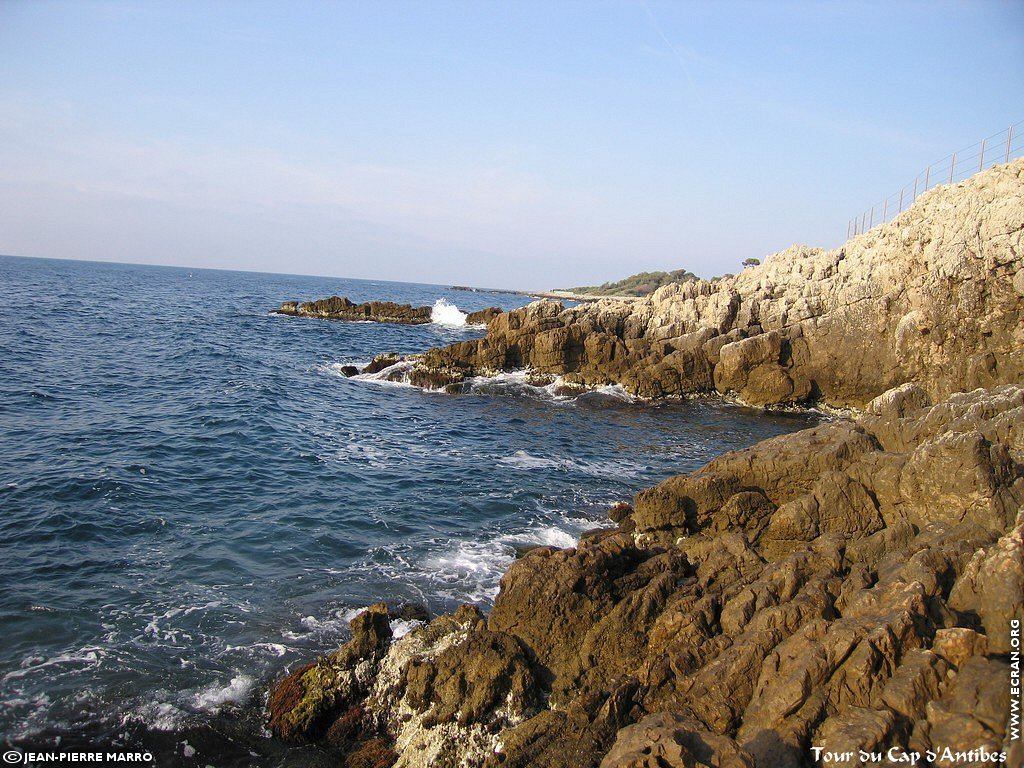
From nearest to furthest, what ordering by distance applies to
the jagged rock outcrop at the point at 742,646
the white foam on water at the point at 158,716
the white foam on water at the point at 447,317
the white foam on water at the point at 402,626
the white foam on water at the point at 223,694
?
1. the jagged rock outcrop at the point at 742,646
2. the white foam on water at the point at 158,716
3. the white foam on water at the point at 223,694
4. the white foam on water at the point at 402,626
5. the white foam on water at the point at 447,317

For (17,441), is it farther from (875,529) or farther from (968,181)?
(968,181)

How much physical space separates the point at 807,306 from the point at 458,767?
1170 inches

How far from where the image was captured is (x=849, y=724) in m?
6.22

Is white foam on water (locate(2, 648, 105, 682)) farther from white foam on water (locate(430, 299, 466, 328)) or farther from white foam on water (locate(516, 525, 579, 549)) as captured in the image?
white foam on water (locate(430, 299, 466, 328))

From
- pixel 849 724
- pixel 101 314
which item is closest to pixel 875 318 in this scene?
pixel 849 724

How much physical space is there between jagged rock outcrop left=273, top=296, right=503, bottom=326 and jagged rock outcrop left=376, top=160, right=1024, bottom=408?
32675mm

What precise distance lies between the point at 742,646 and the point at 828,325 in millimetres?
26077

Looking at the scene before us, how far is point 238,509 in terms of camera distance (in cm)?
1628

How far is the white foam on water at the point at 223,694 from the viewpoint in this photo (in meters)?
9.12

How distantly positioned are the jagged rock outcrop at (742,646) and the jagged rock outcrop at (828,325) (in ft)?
40.1

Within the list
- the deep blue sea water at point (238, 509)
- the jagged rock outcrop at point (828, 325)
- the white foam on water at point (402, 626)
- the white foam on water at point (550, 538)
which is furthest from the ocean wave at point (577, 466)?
the white foam on water at point (402, 626)

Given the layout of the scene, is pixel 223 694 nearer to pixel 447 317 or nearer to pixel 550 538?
pixel 550 538

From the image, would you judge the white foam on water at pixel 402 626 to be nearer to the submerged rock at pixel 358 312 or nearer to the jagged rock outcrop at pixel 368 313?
the jagged rock outcrop at pixel 368 313

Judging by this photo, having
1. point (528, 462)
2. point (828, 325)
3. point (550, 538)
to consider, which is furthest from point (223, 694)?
point (828, 325)
